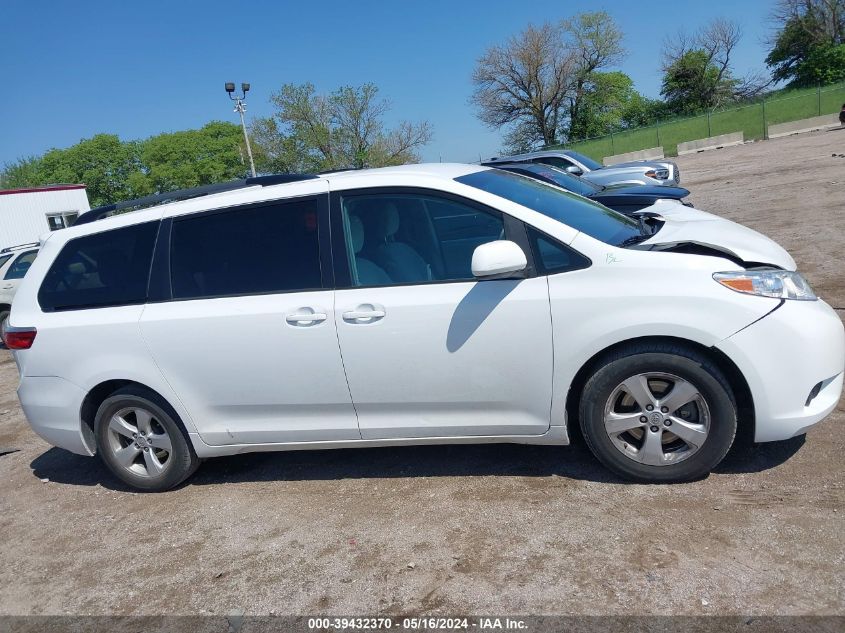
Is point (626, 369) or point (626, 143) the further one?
point (626, 143)

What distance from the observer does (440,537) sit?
3.61m

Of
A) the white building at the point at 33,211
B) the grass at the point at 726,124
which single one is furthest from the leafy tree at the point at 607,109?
the white building at the point at 33,211

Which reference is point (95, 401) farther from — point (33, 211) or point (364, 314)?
point (33, 211)

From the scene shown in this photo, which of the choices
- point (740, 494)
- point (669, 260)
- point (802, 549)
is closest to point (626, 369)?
point (669, 260)

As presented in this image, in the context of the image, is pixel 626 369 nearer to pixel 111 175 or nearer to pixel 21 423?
pixel 21 423

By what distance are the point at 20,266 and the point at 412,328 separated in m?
10.7

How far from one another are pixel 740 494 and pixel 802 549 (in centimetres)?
53

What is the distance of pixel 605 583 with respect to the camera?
304 cm

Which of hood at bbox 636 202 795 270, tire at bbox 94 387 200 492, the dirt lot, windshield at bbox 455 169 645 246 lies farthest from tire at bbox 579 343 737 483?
tire at bbox 94 387 200 492

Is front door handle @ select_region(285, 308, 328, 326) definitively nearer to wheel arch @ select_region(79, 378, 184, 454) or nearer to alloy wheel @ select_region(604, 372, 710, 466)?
wheel arch @ select_region(79, 378, 184, 454)

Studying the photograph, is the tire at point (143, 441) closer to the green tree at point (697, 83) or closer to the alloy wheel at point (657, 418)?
the alloy wheel at point (657, 418)

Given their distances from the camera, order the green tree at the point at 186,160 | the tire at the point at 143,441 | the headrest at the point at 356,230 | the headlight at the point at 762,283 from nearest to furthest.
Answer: the headlight at the point at 762,283 → the headrest at the point at 356,230 → the tire at the point at 143,441 → the green tree at the point at 186,160

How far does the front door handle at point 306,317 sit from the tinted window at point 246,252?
6.2 inches

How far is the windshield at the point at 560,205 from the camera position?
158 inches
